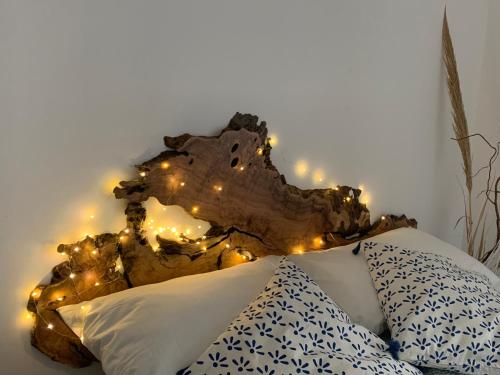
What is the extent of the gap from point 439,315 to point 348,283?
270 millimetres

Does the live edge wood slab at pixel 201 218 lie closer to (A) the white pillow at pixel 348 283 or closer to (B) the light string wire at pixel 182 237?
(B) the light string wire at pixel 182 237

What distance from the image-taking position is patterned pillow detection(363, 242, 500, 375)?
1324mm

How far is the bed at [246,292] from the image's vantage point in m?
1.15

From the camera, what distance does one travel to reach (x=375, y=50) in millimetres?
1917

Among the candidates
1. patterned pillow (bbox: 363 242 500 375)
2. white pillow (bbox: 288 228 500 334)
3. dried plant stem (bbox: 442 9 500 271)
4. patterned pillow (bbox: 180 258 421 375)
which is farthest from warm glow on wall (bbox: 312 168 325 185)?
dried plant stem (bbox: 442 9 500 271)

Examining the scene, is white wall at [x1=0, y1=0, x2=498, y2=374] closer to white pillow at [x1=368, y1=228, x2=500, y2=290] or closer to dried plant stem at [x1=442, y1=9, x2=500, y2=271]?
dried plant stem at [x1=442, y1=9, x2=500, y2=271]

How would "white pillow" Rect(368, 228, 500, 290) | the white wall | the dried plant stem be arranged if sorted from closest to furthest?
1. the white wall
2. "white pillow" Rect(368, 228, 500, 290)
3. the dried plant stem

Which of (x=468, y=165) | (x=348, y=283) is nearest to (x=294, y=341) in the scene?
(x=348, y=283)

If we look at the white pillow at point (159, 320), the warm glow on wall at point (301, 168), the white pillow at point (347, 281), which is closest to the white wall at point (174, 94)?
the warm glow on wall at point (301, 168)

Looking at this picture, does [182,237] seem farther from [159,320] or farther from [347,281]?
[347,281]

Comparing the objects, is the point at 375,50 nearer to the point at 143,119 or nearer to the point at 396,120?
the point at 396,120

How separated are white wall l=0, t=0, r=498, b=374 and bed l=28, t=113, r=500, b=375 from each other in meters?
0.07

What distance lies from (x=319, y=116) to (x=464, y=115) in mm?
873

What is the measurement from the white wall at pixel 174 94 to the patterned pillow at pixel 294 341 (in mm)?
489
